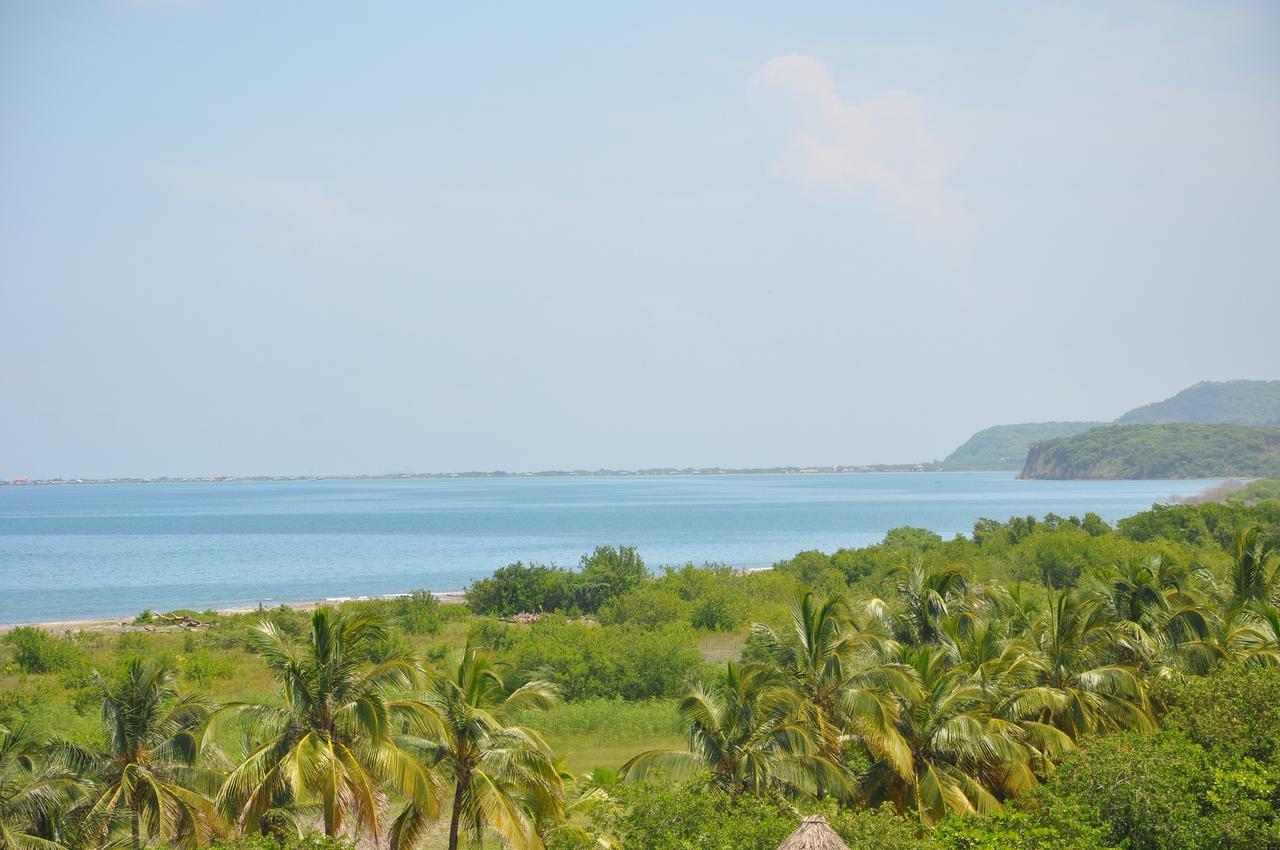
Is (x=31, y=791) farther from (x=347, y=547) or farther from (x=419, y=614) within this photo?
(x=347, y=547)

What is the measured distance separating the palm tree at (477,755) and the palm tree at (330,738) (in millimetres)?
751

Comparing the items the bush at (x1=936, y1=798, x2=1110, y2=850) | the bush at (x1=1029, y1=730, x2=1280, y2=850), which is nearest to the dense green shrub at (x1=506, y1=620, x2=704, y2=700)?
the bush at (x1=1029, y1=730, x2=1280, y2=850)

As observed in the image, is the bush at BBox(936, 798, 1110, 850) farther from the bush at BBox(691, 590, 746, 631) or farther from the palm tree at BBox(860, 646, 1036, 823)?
the bush at BBox(691, 590, 746, 631)

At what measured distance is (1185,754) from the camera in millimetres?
20188

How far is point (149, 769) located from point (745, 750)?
34.9 ft

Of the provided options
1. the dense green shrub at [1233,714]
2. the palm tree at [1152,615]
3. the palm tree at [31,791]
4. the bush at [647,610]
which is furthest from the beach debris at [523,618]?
the palm tree at [31,791]

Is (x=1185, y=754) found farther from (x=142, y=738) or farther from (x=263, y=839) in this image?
(x=142, y=738)

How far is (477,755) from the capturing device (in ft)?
63.7

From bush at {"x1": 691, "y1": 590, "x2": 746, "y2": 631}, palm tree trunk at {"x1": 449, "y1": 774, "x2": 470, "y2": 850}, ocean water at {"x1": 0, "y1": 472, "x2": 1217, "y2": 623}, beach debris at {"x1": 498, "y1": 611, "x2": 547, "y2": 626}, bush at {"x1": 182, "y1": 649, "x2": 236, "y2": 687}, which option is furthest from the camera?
ocean water at {"x1": 0, "y1": 472, "x2": 1217, "y2": 623}

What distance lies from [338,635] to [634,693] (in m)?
24.0

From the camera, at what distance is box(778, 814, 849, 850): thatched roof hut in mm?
15844

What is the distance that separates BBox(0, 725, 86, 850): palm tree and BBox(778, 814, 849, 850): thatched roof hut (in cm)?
1189

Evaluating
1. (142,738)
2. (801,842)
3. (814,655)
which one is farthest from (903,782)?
(142,738)

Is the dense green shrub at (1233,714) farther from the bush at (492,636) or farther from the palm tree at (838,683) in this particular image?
the bush at (492,636)
